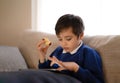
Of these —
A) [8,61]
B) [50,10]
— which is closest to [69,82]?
[8,61]

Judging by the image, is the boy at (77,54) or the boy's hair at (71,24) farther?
the boy's hair at (71,24)

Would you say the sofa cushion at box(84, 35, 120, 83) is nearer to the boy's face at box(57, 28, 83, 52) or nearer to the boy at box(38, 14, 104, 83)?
the boy at box(38, 14, 104, 83)

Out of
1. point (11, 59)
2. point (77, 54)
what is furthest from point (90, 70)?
point (11, 59)

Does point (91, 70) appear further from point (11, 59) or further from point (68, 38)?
point (11, 59)

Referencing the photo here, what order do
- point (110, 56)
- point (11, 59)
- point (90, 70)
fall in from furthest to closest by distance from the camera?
point (11, 59)
point (110, 56)
point (90, 70)

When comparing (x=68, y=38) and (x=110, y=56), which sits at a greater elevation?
(x=68, y=38)

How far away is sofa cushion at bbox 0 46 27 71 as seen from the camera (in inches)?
75.8

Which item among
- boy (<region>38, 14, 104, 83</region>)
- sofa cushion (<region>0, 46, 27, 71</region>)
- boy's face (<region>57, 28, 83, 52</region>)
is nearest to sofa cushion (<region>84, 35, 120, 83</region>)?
boy (<region>38, 14, 104, 83</region>)

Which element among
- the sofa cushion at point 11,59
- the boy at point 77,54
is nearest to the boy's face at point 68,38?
the boy at point 77,54

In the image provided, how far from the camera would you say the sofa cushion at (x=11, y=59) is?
6.32 ft

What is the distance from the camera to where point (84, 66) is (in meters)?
1.46

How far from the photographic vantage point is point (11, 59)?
198cm

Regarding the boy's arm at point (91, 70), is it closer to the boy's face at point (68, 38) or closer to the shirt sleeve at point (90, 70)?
the shirt sleeve at point (90, 70)

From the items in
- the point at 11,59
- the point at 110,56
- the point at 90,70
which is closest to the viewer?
the point at 90,70
